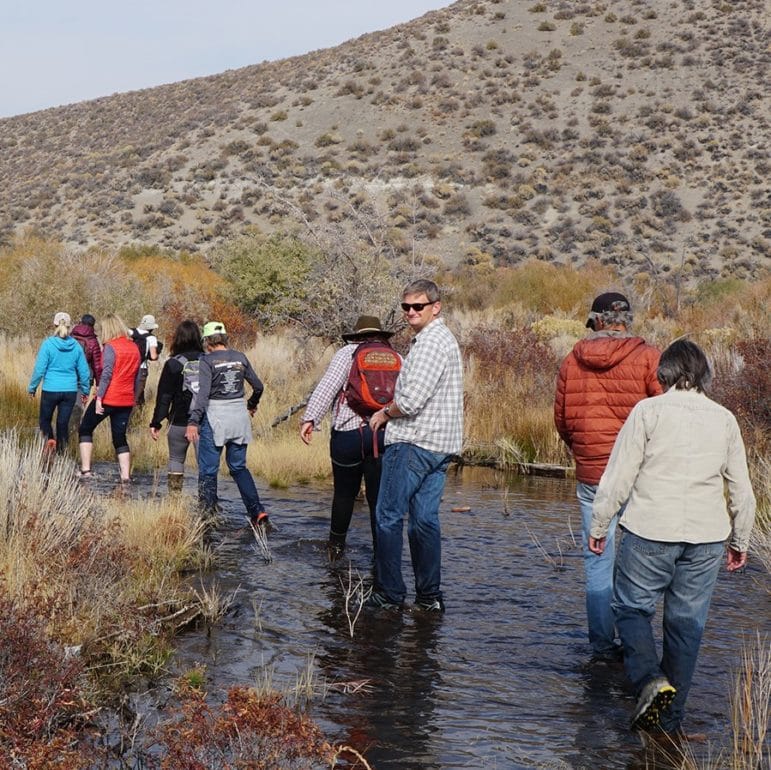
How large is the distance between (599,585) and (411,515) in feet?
4.67

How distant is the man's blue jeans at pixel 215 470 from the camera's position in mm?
9984

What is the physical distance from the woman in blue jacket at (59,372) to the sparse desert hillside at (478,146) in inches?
1112

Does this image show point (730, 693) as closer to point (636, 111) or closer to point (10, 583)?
point (10, 583)

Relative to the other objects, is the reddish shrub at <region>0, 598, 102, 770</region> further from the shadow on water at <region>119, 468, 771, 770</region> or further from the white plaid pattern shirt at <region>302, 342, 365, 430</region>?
the white plaid pattern shirt at <region>302, 342, 365, 430</region>

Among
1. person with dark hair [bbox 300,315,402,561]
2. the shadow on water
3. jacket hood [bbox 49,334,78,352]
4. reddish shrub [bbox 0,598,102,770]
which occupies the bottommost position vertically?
the shadow on water

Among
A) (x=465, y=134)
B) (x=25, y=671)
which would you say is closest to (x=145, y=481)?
(x=25, y=671)

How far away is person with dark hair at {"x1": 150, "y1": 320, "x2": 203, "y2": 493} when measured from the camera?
1088cm

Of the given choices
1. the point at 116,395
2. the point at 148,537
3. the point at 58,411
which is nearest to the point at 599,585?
the point at 148,537

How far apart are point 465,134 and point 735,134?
12910mm

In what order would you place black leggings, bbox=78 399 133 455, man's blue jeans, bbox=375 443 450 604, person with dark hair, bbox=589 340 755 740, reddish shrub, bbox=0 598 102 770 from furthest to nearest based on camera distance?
1. black leggings, bbox=78 399 133 455
2. man's blue jeans, bbox=375 443 450 604
3. person with dark hair, bbox=589 340 755 740
4. reddish shrub, bbox=0 598 102 770

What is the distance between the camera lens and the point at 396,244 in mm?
40281

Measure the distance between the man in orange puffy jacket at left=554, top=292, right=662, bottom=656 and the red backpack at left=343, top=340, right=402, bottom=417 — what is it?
5.63 feet

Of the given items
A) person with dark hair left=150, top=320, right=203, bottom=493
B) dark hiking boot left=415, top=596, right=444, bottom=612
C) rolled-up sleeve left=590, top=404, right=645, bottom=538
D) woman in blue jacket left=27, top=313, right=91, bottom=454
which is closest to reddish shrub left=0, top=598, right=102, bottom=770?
rolled-up sleeve left=590, top=404, right=645, bottom=538

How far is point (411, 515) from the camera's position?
737cm
